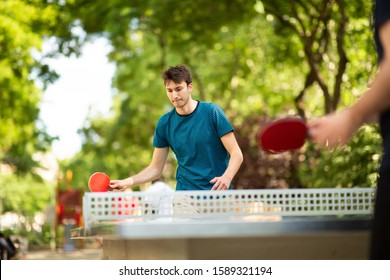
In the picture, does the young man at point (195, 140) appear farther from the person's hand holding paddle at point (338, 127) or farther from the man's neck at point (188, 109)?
the person's hand holding paddle at point (338, 127)

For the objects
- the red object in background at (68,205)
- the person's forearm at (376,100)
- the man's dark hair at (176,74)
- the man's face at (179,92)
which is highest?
the man's dark hair at (176,74)

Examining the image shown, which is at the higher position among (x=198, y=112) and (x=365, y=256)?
(x=198, y=112)

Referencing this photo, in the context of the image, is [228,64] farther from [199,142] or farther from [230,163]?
[230,163]

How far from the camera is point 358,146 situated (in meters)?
13.1

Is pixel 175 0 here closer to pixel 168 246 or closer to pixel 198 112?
pixel 198 112

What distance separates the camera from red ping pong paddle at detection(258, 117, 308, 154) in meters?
2.66

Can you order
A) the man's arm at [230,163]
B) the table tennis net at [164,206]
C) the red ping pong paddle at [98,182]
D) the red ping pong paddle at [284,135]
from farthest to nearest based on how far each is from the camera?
1. the man's arm at [230,163]
2. the red ping pong paddle at [98,182]
3. the table tennis net at [164,206]
4. the red ping pong paddle at [284,135]

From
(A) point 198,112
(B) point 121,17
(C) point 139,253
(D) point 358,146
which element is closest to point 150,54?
(B) point 121,17

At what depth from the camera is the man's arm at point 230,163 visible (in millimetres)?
4746

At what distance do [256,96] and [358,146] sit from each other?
15.1 metres

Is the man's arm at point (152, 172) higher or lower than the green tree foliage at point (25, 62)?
Result: lower

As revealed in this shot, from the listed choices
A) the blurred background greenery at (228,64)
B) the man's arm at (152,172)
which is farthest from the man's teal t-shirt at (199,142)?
the blurred background greenery at (228,64)

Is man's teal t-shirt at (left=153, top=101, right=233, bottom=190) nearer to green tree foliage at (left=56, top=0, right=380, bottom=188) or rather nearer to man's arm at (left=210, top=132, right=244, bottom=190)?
man's arm at (left=210, top=132, right=244, bottom=190)

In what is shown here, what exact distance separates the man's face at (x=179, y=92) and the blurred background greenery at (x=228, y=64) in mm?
7563
